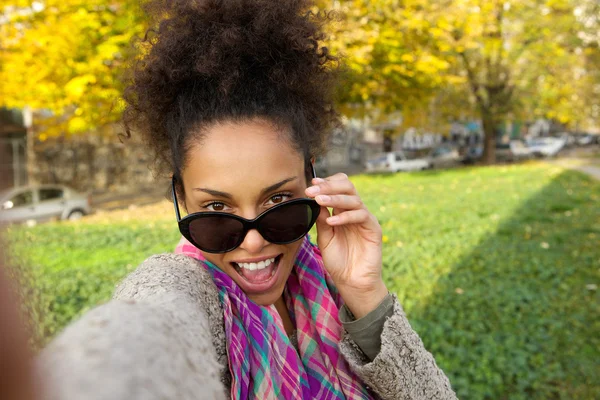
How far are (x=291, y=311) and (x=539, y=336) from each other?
11.7 ft

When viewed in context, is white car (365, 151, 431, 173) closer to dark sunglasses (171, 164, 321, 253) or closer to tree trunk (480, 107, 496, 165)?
tree trunk (480, 107, 496, 165)

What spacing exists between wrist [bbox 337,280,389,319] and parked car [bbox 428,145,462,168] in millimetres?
27609

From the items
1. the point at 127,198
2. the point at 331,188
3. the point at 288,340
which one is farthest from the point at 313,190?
the point at 127,198

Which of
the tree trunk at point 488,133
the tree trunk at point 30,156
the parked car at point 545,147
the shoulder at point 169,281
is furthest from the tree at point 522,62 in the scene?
the shoulder at point 169,281

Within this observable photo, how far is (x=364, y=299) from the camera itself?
1454mm

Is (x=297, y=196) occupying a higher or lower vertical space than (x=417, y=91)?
lower

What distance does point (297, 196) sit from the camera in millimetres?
1515

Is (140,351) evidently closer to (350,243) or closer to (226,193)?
(226,193)

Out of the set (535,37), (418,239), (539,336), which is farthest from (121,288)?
(535,37)

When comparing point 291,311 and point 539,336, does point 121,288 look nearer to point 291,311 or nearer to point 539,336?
point 291,311

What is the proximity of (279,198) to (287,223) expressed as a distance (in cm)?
8

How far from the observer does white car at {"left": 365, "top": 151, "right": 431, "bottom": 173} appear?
998 inches

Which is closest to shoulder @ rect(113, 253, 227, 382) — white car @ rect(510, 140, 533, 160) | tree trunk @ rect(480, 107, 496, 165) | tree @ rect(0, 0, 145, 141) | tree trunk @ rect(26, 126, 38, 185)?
tree trunk @ rect(26, 126, 38, 185)

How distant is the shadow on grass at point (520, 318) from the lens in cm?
377
